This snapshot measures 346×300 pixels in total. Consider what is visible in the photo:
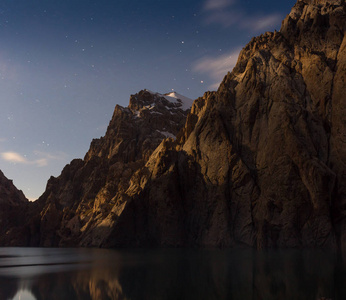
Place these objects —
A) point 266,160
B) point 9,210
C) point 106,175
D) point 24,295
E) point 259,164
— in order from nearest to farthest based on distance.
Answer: point 24,295 < point 266,160 < point 259,164 < point 106,175 < point 9,210

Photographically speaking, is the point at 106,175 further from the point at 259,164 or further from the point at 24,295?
the point at 24,295

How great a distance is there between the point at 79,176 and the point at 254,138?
90245mm

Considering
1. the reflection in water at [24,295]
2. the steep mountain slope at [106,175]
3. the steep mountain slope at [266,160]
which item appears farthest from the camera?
the steep mountain slope at [106,175]

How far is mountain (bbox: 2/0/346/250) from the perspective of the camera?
69.0 m

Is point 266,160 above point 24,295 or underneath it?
above

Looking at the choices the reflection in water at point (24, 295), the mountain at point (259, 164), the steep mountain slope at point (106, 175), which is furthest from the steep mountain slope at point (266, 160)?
the reflection in water at point (24, 295)

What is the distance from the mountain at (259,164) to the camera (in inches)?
2717

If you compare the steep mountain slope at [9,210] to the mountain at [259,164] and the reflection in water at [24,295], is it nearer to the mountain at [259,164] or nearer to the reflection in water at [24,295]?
the mountain at [259,164]

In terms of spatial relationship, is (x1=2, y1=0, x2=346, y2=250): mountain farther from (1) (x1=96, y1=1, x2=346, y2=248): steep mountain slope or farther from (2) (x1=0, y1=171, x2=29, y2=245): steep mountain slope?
(2) (x1=0, y1=171, x2=29, y2=245): steep mountain slope

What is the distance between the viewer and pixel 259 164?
79.1 m

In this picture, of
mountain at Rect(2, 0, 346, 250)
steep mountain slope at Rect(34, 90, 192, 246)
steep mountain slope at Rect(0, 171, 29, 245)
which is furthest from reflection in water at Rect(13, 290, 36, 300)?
steep mountain slope at Rect(0, 171, 29, 245)

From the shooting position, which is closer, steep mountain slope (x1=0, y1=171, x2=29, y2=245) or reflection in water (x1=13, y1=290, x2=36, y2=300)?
reflection in water (x1=13, y1=290, x2=36, y2=300)

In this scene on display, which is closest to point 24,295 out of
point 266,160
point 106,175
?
point 266,160

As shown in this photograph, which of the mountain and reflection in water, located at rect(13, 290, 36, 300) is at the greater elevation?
the mountain
